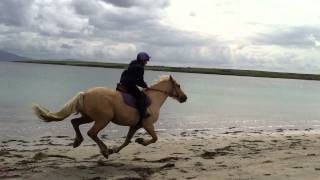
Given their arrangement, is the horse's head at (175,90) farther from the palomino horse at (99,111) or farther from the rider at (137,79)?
the rider at (137,79)

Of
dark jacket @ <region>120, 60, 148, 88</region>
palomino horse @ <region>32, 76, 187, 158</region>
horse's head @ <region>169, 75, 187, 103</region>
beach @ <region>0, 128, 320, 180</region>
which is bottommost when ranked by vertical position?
beach @ <region>0, 128, 320, 180</region>

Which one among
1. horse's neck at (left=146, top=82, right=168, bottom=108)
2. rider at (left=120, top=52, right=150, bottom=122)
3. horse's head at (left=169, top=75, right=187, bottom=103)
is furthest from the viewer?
horse's head at (left=169, top=75, right=187, bottom=103)

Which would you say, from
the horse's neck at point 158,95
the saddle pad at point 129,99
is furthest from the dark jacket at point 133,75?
the horse's neck at point 158,95

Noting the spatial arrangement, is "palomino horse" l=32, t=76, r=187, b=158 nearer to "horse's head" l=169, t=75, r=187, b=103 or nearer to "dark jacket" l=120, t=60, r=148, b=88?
"dark jacket" l=120, t=60, r=148, b=88

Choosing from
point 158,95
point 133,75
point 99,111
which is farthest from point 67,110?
point 158,95

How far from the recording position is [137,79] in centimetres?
1156

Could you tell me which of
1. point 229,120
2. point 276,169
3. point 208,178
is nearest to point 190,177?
point 208,178

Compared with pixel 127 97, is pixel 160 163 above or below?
below

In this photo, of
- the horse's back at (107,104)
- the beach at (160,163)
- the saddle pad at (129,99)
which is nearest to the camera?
the beach at (160,163)

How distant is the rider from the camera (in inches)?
453

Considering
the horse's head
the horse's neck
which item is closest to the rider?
the horse's neck

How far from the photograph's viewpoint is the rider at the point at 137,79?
11516mm

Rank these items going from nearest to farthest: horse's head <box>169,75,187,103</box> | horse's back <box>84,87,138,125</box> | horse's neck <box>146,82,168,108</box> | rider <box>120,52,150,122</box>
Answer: horse's back <box>84,87,138,125</box>
rider <box>120,52,150,122</box>
horse's neck <box>146,82,168,108</box>
horse's head <box>169,75,187,103</box>

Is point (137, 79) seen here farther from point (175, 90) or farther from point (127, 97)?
point (175, 90)
